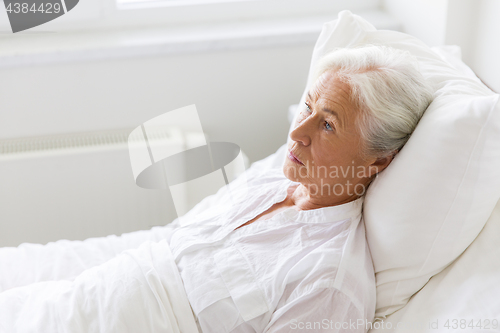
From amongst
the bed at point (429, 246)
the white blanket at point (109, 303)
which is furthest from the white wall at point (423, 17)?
the white blanket at point (109, 303)

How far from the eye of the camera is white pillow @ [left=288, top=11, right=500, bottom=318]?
90 cm

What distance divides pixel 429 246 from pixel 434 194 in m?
0.11

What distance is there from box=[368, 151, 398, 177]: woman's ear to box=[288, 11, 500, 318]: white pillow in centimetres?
2

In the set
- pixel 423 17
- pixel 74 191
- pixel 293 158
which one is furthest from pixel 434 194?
pixel 74 191

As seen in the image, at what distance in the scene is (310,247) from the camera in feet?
3.51

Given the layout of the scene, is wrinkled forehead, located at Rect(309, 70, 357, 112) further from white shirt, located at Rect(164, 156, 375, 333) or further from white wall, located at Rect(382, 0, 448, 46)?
white wall, located at Rect(382, 0, 448, 46)

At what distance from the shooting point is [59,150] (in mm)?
1740

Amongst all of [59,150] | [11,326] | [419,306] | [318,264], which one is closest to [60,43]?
[59,150]

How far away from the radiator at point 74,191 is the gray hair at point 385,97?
80cm

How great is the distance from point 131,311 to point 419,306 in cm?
61

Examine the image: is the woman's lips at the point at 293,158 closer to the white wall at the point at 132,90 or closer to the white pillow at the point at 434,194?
the white pillow at the point at 434,194

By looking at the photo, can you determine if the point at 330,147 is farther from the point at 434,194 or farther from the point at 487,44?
the point at 487,44

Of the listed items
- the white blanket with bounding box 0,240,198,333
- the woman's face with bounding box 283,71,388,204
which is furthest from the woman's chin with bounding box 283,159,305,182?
the white blanket with bounding box 0,240,198,333

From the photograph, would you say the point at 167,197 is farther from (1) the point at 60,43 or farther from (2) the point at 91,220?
(1) the point at 60,43
